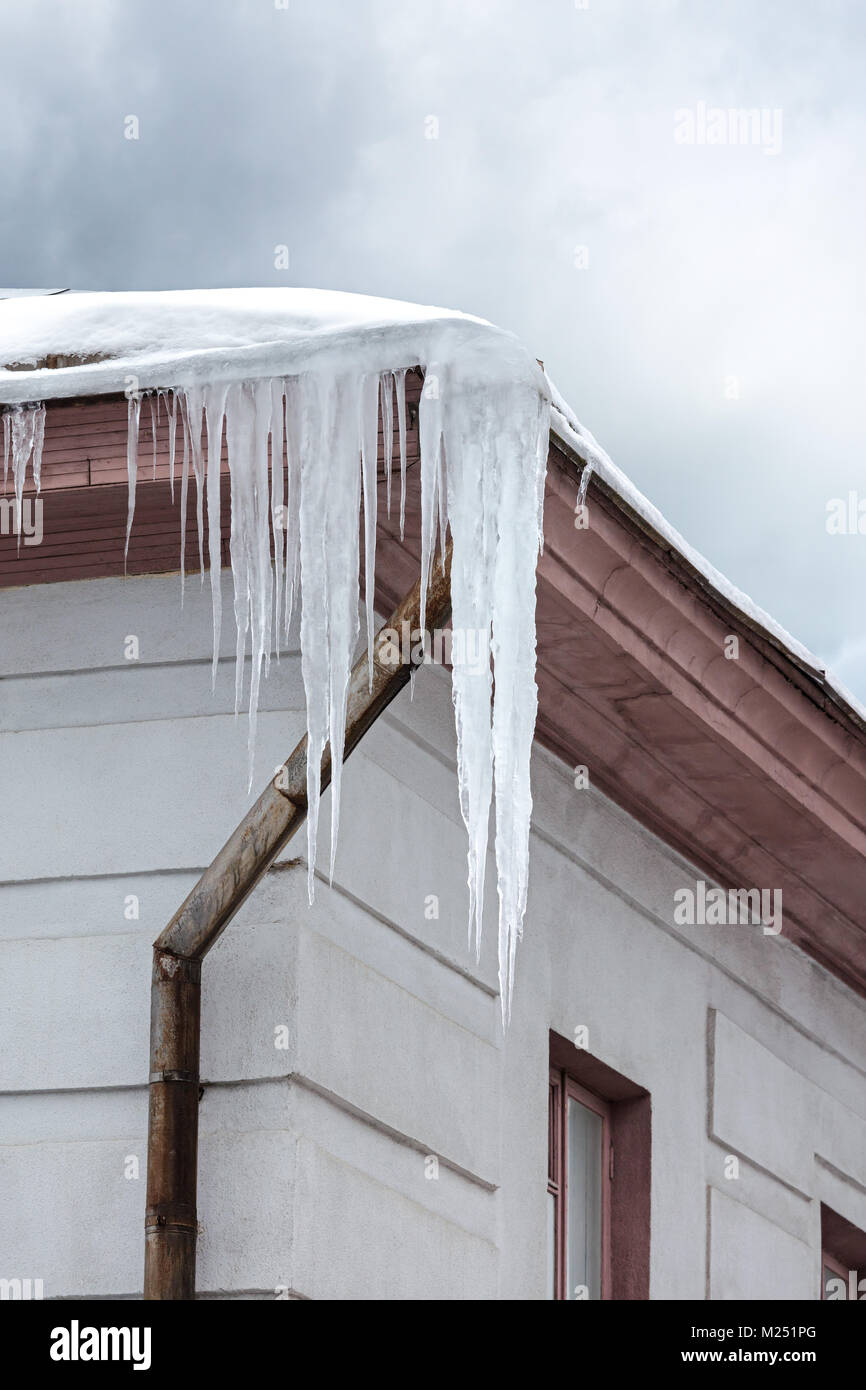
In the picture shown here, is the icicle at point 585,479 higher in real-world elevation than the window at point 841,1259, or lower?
higher

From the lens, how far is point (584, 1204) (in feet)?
27.4

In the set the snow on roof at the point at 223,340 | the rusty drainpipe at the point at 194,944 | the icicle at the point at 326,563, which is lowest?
the rusty drainpipe at the point at 194,944

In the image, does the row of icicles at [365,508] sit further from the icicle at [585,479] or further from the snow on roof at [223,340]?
the icicle at [585,479]

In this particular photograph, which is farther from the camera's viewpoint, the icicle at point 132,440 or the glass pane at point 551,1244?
the glass pane at point 551,1244

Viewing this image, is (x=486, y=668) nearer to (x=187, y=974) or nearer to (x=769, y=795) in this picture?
(x=187, y=974)

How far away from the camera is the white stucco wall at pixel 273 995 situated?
650 cm

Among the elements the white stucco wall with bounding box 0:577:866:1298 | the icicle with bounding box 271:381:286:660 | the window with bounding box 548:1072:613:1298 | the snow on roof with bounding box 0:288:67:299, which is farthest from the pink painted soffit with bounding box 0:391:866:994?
the window with bounding box 548:1072:613:1298

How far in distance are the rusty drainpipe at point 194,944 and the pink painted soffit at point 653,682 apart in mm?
556

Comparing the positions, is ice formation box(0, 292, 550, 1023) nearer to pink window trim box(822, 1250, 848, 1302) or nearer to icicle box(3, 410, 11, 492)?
icicle box(3, 410, 11, 492)

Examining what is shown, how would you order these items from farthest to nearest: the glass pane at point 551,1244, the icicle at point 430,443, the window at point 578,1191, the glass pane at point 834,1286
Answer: the glass pane at point 834,1286 → the window at point 578,1191 → the glass pane at point 551,1244 → the icicle at point 430,443

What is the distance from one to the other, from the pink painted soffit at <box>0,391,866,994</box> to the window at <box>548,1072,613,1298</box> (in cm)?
112

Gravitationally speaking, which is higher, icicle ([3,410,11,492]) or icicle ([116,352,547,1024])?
icicle ([3,410,11,492])

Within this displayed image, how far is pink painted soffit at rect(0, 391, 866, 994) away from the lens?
22.4 ft

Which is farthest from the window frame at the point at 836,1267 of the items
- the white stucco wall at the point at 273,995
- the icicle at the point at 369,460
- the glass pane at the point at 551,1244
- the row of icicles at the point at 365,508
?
the icicle at the point at 369,460
